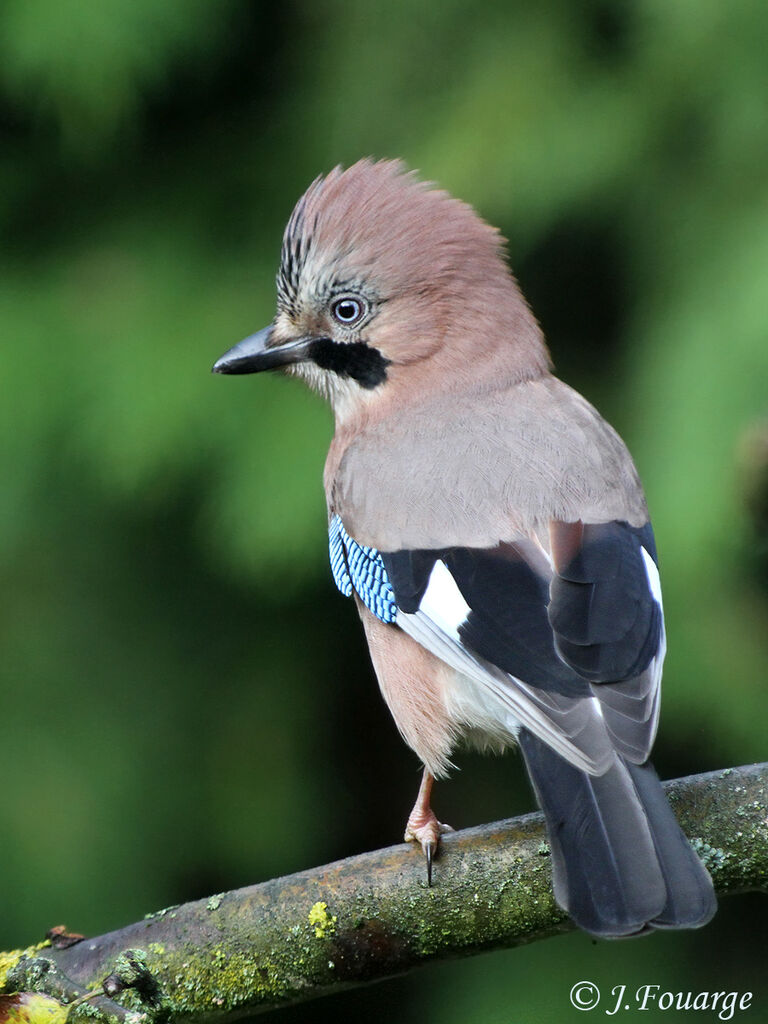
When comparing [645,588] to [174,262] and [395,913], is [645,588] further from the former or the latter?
[174,262]

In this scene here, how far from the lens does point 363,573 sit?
2.21 metres

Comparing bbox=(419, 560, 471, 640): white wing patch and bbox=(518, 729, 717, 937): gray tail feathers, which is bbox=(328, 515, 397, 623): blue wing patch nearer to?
bbox=(419, 560, 471, 640): white wing patch

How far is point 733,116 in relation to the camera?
2965mm

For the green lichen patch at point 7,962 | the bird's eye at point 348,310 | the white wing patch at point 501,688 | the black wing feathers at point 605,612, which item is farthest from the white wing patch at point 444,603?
the green lichen patch at point 7,962

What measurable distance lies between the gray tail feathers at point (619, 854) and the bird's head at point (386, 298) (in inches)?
35.8

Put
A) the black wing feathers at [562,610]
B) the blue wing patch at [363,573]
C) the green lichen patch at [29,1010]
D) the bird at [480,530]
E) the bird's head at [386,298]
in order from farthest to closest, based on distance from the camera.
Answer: the bird's head at [386,298] < the blue wing patch at [363,573] < the black wing feathers at [562,610] < the bird at [480,530] < the green lichen patch at [29,1010]

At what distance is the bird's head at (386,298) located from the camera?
2449 millimetres

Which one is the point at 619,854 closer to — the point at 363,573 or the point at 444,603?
the point at 444,603

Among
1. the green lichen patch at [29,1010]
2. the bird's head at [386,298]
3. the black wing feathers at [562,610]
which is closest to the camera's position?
the green lichen patch at [29,1010]

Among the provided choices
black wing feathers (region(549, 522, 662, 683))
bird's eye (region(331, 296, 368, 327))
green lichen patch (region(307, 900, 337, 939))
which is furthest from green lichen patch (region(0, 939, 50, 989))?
bird's eye (region(331, 296, 368, 327))

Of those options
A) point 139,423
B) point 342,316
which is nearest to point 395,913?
point 342,316

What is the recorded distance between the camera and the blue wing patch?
215cm

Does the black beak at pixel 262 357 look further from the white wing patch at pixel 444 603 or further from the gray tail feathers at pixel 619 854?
the gray tail feathers at pixel 619 854

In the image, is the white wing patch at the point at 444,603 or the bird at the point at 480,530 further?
the white wing patch at the point at 444,603
